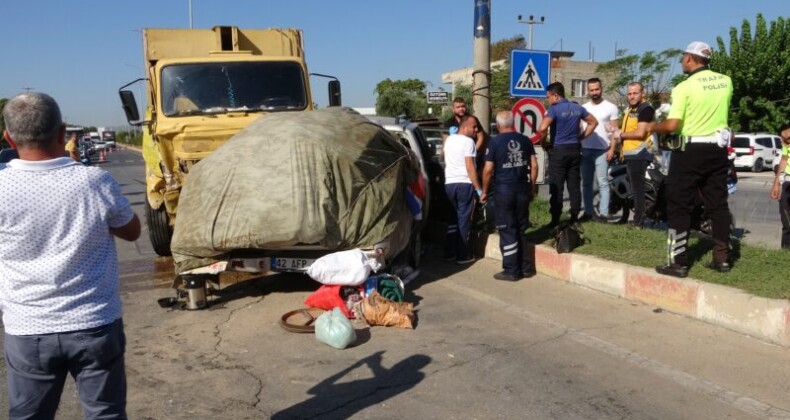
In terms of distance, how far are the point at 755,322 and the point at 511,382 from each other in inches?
82.2

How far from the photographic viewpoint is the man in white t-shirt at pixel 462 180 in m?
7.58

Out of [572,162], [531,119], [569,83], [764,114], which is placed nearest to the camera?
[572,162]

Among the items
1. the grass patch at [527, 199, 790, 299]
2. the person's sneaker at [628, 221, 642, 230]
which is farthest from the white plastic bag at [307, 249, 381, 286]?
the person's sneaker at [628, 221, 642, 230]

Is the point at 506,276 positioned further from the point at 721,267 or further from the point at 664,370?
the point at 664,370

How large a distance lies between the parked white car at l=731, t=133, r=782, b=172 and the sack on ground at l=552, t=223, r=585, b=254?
73.6 feet

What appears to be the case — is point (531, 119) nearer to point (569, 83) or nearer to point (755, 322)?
point (755, 322)

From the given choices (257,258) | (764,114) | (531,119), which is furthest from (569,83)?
(257,258)

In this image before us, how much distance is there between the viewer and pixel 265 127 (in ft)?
21.3

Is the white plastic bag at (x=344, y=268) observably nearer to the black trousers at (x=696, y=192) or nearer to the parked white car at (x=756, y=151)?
the black trousers at (x=696, y=192)

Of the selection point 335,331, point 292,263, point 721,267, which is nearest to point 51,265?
point 335,331

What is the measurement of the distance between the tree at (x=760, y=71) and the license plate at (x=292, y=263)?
30.1m

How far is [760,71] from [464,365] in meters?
31.8

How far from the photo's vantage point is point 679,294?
554cm

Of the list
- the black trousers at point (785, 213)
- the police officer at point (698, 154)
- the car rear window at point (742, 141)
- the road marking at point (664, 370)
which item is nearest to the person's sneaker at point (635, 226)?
the black trousers at point (785, 213)
